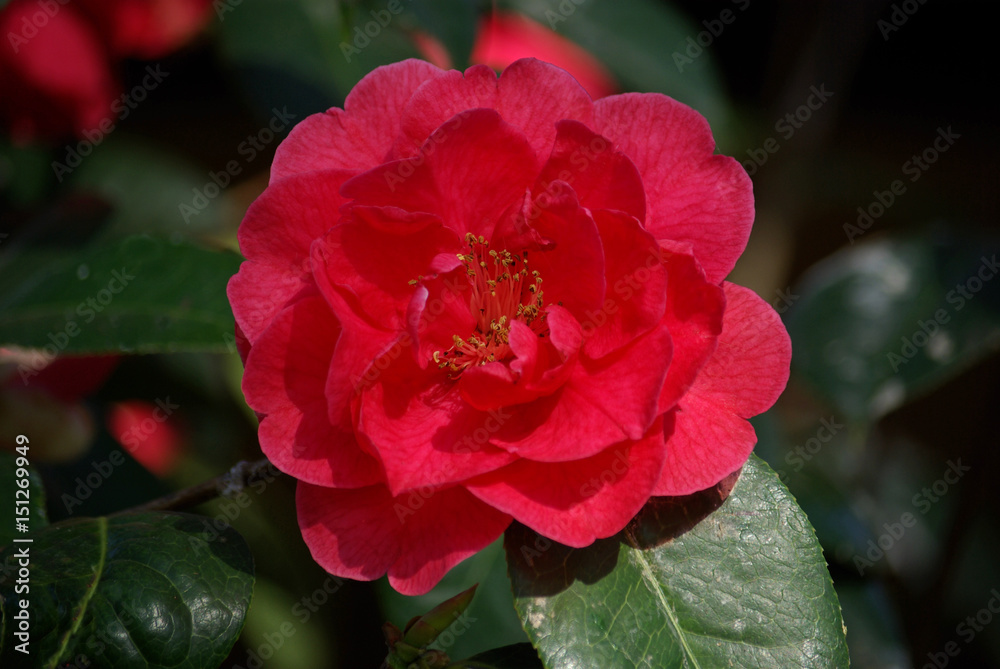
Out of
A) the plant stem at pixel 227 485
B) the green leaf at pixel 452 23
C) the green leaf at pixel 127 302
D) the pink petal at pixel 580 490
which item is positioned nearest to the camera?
the pink petal at pixel 580 490

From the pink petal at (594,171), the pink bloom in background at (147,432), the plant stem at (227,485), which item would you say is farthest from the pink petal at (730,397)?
the pink bloom in background at (147,432)

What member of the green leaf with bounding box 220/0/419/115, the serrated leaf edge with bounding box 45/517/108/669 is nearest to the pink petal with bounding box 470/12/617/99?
the green leaf with bounding box 220/0/419/115

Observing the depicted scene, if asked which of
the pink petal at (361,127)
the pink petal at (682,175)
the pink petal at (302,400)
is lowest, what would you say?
the pink petal at (302,400)

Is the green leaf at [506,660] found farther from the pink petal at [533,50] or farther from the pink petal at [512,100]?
the pink petal at [533,50]

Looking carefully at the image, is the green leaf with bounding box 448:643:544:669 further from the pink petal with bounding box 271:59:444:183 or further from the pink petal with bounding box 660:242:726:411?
the pink petal with bounding box 271:59:444:183

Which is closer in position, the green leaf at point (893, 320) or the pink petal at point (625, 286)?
the pink petal at point (625, 286)

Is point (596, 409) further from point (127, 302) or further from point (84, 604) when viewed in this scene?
point (127, 302)
